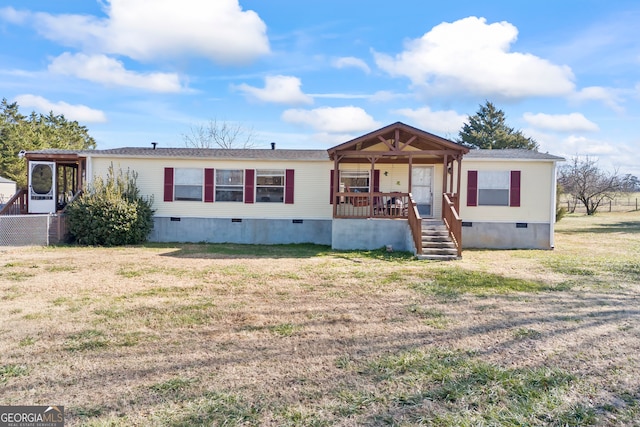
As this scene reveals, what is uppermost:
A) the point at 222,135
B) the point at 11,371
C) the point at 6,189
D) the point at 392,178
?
the point at 222,135

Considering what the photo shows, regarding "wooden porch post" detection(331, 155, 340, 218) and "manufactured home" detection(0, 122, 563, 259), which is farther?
"manufactured home" detection(0, 122, 563, 259)

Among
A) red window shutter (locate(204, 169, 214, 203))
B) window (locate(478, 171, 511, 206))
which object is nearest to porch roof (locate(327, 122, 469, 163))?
window (locate(478, 171, 511, 206))

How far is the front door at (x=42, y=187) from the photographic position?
1395 centimetres

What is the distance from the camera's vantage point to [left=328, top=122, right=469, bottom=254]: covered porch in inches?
438

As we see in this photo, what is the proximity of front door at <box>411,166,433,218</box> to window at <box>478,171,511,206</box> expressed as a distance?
5.22 ft

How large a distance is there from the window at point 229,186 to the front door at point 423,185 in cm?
603

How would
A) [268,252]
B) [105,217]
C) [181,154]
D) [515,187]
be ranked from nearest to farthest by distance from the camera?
[268,252] < [105,217] < [515,187] < [181,154]

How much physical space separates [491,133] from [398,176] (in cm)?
2740

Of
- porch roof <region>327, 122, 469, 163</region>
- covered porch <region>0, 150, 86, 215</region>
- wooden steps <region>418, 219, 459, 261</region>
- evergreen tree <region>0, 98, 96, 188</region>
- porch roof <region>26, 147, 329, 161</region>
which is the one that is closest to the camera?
wooden steps <region>418, 219, 459, 261</region>

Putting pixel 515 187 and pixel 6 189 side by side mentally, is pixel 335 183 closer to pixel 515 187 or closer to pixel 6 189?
pixel 515 187

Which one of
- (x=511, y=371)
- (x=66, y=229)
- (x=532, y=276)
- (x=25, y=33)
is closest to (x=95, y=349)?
(x=511, y=371)

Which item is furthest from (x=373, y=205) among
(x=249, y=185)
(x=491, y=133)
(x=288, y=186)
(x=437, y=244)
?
(x=491, y=133)

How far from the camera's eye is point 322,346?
405 cm

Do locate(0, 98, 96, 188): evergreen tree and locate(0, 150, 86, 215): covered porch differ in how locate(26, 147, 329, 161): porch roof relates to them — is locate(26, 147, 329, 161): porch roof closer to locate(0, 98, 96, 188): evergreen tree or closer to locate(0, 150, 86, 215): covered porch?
locate(0, 150, 86, 215): covered porch
